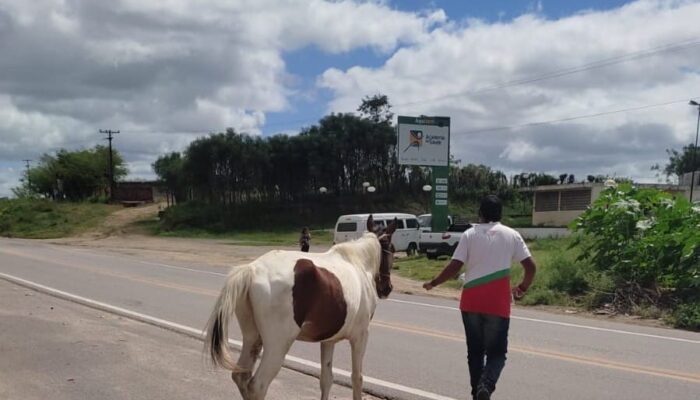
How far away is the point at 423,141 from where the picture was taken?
3125 cm

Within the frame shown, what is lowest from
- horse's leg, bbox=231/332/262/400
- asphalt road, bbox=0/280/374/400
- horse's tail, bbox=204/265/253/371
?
asphalt road, bbox=0/280/374/400

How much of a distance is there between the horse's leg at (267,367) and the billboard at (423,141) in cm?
2634

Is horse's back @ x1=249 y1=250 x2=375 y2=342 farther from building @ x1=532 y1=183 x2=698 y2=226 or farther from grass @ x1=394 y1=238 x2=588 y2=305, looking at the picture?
building @ x1=532 y1=183 x2=698 y2=226

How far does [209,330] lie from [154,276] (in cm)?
1534

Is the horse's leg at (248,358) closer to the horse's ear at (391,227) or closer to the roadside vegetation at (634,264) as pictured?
the horse's ear at (391,227)

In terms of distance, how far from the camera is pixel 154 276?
64.2ft

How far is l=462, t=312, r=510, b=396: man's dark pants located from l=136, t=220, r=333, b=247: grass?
119 ft

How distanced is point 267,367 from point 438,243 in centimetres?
2340

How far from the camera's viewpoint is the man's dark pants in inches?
207

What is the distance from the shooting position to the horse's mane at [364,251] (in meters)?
6.09

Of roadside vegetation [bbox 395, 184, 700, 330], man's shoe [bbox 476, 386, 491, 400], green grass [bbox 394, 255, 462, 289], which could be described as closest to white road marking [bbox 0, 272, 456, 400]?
man's shoe [bbox 476, 386, 491, 400]

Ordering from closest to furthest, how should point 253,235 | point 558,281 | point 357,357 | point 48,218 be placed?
point 357,357, point 558,281, point 253,235, point 48,218

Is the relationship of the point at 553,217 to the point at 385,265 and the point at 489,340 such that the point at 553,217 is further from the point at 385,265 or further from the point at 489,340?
the point at 489,340

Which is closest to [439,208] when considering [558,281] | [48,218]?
[558,281]
